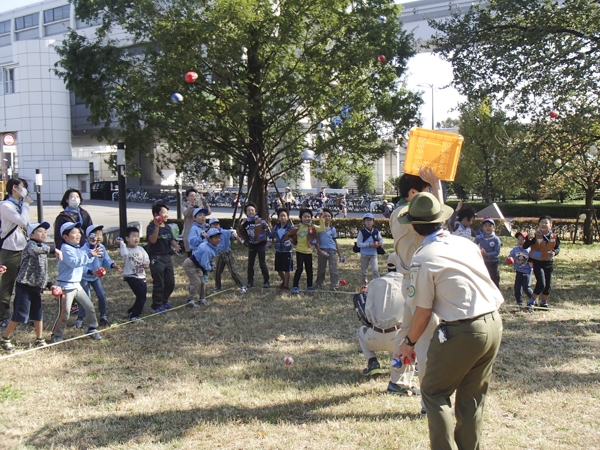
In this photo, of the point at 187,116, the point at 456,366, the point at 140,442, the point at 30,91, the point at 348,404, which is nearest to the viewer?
the point at 456,366

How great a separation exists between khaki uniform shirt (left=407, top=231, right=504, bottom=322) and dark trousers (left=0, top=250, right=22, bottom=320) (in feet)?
19.0

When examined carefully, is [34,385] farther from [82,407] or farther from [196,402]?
[196,402]

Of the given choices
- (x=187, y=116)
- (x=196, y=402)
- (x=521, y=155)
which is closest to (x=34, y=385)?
(x=196, y=402)

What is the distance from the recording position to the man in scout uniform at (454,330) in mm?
3281

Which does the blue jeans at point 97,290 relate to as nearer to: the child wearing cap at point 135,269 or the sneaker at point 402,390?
the child wearing cap at point 135,269

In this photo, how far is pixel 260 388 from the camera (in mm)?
5422

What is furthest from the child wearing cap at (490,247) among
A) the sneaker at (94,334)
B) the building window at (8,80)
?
the building window at (8,80)

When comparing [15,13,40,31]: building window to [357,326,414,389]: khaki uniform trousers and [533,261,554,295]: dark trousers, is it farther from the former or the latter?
[357,326,414,389]: khaki uniform trousers

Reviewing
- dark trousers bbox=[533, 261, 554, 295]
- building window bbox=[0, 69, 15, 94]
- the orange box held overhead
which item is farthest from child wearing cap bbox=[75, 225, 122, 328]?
building window bbox=[0, 69, 15, 94]

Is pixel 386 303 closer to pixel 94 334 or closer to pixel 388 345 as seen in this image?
pixel 388 345

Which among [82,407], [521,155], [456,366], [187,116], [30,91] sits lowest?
[82,407]

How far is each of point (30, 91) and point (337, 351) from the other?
42987mm

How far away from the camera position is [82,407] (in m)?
5.05

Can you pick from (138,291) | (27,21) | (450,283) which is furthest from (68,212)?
(27,21)
